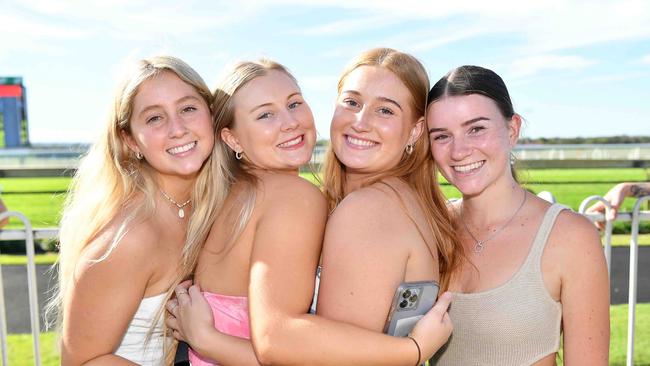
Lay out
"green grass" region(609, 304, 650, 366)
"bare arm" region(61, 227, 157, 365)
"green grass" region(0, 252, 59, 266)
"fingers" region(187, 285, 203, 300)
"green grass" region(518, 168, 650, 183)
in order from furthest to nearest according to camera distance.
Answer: "green grass" region(518, 168, 650, 183), "green grass" region(0, 252, 59, 266), "green grass" region(609, 304, 650, 366), "fingers" region(187, 285, 203, 300), "bare arm" region(61, 227, 157, 365)

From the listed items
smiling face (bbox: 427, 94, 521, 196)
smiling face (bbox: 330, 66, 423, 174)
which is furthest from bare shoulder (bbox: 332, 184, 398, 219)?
smiling face (bbox: 427, 94, 521, 196)

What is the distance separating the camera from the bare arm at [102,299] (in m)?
2.06

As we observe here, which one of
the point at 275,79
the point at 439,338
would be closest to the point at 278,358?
the point at 439,338

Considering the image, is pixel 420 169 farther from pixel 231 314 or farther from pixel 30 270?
pixel 30 270

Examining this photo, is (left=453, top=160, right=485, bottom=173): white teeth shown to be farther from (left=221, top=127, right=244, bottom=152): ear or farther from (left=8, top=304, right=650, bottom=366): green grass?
(left=8, top=304, right=650, bottom=366): green grass

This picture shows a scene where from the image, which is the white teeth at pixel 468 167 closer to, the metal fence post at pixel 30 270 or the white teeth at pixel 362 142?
the white teeth at pixel 362 142

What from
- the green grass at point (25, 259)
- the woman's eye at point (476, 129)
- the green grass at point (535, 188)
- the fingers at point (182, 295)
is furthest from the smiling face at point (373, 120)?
the green grass at point (535, 188)

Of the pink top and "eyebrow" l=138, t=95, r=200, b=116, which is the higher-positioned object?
"eyebrow" l=138, t=95, r=200, b=116

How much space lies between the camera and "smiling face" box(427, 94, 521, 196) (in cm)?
223

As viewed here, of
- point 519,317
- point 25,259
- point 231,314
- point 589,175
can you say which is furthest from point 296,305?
point 589,175

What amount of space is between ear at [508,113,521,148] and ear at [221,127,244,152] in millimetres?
1235

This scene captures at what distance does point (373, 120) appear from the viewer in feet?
7.44

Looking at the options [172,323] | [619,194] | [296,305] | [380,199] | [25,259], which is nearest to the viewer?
[296,305]

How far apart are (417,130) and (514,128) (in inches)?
17.3
